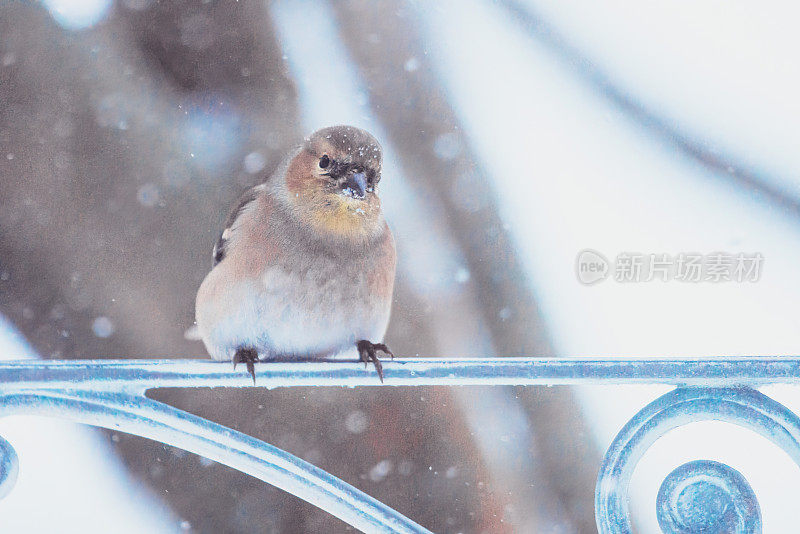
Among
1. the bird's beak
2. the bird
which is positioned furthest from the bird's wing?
the bird's beak

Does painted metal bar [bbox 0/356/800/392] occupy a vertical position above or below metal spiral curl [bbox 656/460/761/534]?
above

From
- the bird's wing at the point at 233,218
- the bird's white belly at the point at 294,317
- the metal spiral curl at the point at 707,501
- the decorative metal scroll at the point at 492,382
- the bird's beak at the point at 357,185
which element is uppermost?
the bird's wing at the point at 233,218

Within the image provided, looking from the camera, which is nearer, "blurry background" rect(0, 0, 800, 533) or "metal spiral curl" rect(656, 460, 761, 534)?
"metal spiral curl" rect(656, 460, 761, 534)

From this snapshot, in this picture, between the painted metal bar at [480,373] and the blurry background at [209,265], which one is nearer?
the painted metal bar at [480,373]

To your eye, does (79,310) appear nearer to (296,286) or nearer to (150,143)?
(150,143)

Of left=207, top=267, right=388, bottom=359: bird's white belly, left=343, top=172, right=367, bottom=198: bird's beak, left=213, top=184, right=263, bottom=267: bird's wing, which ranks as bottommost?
left=207, top=267, right=388, bottom=359: bird's white belly

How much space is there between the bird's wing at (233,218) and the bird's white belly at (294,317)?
16 centimetres

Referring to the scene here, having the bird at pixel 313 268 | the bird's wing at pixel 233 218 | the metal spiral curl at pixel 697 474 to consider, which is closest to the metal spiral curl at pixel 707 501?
the metal spiral curl at pixel 697 474

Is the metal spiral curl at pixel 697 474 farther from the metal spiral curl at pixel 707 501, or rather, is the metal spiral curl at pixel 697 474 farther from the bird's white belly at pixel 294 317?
the bird's white belly at pixel 294 317

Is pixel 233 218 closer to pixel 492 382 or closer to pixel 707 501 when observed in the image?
pixel 492 382

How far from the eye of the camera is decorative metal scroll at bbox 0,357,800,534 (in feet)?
1.97

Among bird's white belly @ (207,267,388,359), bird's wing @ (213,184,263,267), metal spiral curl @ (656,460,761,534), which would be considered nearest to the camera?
metal spiral curl @ (656,460,761,534)

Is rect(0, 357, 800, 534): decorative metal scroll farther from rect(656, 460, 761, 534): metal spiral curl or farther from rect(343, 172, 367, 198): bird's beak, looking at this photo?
rect(343, 172, 367, 198): bird's beak

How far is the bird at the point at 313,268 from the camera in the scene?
1.27 m
